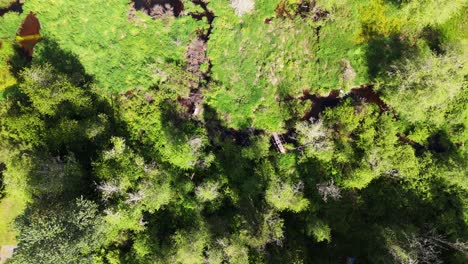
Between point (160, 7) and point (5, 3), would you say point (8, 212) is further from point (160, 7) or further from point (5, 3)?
point (160, 7)

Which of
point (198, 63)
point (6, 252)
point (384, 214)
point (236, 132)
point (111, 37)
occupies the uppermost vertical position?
point (198, 63)

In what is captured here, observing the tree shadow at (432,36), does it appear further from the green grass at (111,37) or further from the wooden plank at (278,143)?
the green grass at (111,37)

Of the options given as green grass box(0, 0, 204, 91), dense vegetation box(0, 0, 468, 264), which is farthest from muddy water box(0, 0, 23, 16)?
green grass box(0, 0, 204, 91)

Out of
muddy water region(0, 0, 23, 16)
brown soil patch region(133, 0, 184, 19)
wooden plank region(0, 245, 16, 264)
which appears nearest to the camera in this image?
brown soil patch region(133, 0, 184, 19)

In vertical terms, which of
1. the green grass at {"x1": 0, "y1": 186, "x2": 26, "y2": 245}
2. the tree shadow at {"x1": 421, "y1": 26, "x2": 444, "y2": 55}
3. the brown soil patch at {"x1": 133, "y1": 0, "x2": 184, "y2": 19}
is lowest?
the green grass at {"x1": 0, "y1": 186, "x2": 26, "y2": 245}

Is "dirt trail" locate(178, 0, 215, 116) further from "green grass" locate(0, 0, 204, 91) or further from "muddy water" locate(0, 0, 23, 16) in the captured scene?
"muddy water" locate(0, 0, 23, 16)

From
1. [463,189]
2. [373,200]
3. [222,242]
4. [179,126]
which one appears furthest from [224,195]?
[463,189]

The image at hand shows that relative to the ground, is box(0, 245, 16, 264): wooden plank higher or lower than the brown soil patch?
lower

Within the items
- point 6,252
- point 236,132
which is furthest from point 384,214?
point 6,252
